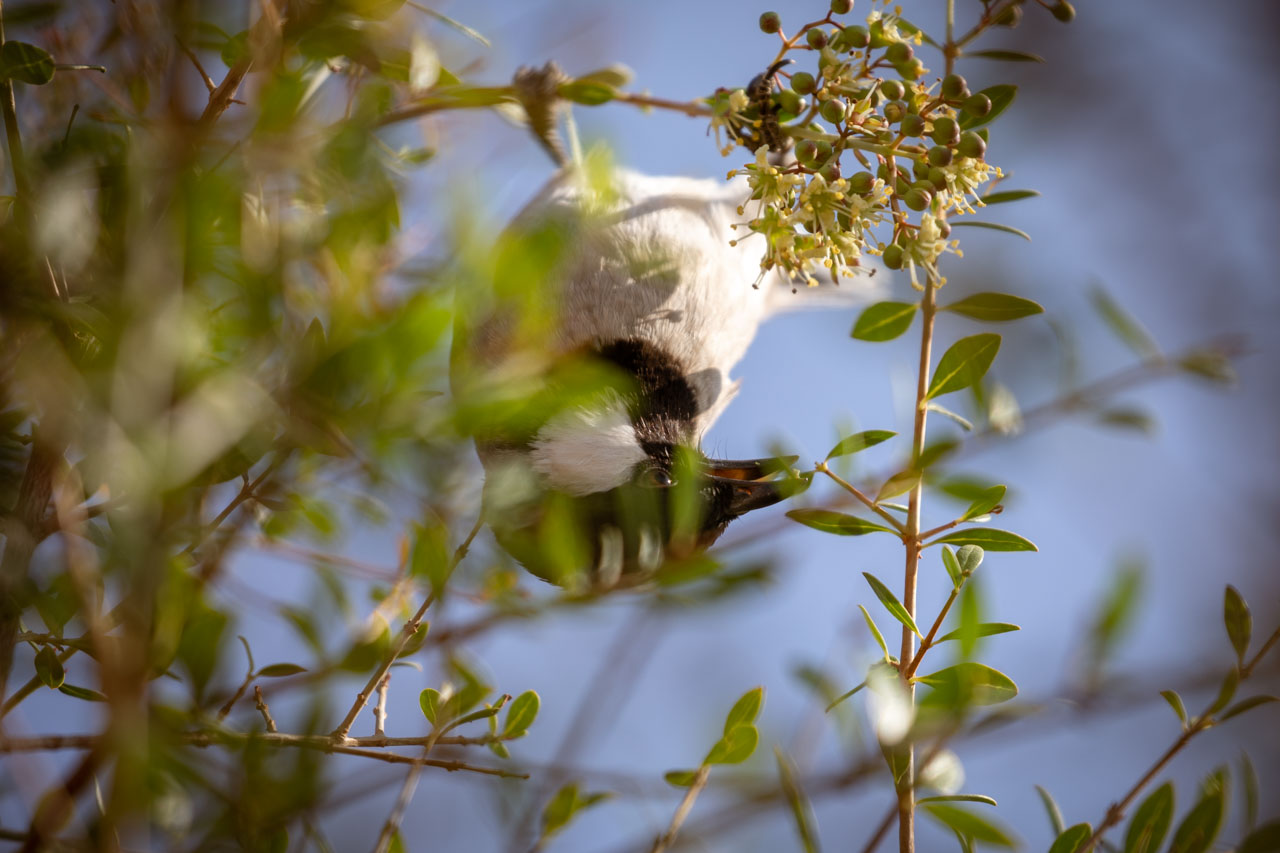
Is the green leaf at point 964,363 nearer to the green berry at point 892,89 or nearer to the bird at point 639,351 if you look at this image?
the green berry at point 892,89

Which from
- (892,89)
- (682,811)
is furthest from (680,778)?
(892,89)

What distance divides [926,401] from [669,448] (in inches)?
25.1

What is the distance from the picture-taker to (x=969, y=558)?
1.94ft

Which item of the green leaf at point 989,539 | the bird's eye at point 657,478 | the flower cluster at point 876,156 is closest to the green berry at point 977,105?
the flower cluster at point 876,156

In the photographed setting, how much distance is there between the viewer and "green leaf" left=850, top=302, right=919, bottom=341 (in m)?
0.76

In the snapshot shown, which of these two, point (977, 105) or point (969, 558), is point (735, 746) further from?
point (977, 105)

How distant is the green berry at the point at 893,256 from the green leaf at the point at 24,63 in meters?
0.64

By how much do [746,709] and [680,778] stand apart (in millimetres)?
95

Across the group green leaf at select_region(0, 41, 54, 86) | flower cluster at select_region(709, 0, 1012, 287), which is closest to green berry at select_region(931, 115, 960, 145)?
flower cluster at select_region(709, 0, 1012, 287)

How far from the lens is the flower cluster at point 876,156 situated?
69 centimetres

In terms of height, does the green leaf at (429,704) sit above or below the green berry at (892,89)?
below

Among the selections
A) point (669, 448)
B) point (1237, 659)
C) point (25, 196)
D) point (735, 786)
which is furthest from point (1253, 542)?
point (25, 196)

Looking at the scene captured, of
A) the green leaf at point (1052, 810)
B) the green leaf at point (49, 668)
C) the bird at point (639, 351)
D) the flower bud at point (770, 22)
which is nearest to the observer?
the green leaf at point (49, 668)

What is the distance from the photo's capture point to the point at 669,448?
1.29 metres
